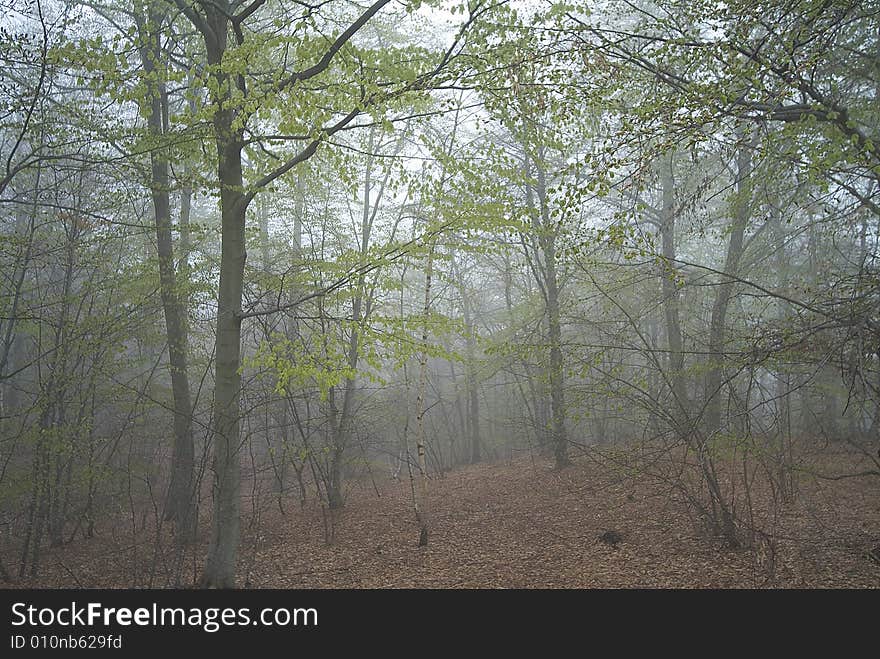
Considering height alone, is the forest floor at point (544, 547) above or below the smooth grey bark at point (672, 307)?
below

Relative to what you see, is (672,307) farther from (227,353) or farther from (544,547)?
(227,353)

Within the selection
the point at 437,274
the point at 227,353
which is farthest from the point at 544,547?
the point at 227,353

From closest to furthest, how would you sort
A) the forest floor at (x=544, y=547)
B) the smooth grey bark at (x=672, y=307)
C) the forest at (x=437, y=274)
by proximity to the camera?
1. the forest at (x=437, y=274)
2. the forest floor at (x=544, y=547)
3. the smooth grey bark at (x=672, y=307)

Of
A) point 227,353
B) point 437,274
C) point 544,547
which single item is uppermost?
point 437,274

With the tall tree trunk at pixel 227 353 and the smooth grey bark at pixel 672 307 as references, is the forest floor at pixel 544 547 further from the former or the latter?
the smooth grey bark at pixel 672 307

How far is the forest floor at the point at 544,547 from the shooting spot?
6109 mm

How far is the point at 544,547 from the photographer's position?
8.13 m

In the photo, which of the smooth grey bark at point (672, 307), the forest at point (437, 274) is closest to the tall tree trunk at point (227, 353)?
the forest at point (437, 274)

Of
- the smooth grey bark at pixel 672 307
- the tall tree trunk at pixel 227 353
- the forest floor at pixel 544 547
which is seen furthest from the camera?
the smooth grey bark at pixel 672 307

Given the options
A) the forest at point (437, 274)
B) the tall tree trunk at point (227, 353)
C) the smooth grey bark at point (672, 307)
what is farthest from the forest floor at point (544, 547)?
the smooth grey bark at point (672, 307)

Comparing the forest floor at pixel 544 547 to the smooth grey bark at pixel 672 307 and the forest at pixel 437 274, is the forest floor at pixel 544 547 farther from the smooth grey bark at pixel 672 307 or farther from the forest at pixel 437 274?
the smooth grey bark at pixel 672 307

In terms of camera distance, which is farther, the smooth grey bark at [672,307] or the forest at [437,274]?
the smooth grey bark at [672,307]

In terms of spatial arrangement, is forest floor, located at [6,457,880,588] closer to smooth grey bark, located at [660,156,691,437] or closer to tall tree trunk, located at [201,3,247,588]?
tall tree trunk, located at [201,3,247,588]

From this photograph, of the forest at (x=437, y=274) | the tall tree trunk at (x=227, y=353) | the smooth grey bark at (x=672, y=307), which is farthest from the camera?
the smooth grey bark at (x=672, y=307)
